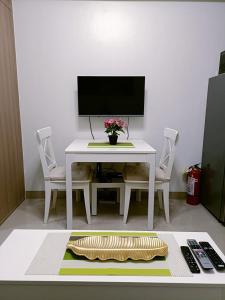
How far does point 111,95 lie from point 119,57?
48 centimetres

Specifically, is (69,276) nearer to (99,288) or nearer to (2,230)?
(99,288)

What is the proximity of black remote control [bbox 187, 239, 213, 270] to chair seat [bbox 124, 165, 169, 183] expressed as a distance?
124cm

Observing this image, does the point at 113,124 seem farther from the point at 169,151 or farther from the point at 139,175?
the point at 169,151

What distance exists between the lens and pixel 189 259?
1021 mm

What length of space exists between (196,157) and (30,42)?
2.56 meters

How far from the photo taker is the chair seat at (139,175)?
2.41 m

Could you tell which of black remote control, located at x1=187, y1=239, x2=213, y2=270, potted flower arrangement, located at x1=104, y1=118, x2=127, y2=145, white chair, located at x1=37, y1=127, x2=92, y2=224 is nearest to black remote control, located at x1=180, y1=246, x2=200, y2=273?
black remote control, located at x1=187, y1=239, x2=213, y2=270

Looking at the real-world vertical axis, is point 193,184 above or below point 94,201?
above

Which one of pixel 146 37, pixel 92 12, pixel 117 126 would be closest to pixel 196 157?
pixel 117 126

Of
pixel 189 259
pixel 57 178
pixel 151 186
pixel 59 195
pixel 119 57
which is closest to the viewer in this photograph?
pixel 189 259

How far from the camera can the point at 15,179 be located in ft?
9.20

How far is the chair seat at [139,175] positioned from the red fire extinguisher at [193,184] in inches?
19.6

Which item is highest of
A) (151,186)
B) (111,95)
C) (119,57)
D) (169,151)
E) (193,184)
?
(119,57)

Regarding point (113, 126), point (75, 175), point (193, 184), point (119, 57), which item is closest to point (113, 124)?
point (113, 126)
